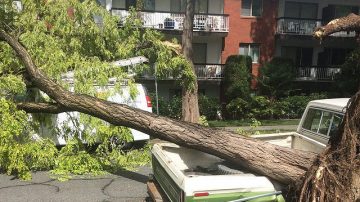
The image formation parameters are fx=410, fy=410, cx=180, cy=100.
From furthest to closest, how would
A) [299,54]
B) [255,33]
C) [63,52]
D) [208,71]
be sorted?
[299,54] → [255,33] → [208,71] → [63,52]

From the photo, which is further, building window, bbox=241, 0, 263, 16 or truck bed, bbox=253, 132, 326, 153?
building window, bbox=241, 0, 263, 16

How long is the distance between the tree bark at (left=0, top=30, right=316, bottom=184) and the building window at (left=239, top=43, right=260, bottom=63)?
2020 cm

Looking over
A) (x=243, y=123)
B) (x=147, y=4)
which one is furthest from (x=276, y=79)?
(x=147, y=4)

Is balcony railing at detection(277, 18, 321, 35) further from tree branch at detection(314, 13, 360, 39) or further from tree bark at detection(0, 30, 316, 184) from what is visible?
tree branch at detection(314, 13, 360, 39)

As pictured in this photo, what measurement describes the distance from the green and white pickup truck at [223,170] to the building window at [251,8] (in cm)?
2045

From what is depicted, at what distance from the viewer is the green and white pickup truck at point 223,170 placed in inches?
174

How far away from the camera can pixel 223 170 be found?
5.85 meters

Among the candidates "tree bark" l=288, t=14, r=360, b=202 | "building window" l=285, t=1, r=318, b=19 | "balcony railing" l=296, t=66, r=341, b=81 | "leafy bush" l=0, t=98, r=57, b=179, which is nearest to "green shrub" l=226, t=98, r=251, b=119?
"balcony railing" l=296, t=66, r=341, b=81

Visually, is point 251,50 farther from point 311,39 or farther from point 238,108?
point 238,108

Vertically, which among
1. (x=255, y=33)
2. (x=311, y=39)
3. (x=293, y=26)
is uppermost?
(x=293, y=26)

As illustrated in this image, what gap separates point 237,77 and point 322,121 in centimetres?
1724

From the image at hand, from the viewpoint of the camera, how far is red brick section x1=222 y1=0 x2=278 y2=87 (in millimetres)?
26031

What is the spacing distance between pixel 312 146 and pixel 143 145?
5601mm

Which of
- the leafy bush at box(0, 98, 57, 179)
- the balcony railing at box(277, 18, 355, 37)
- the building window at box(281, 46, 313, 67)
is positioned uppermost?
the balcony railing at box(277, 18, 355, 37)
